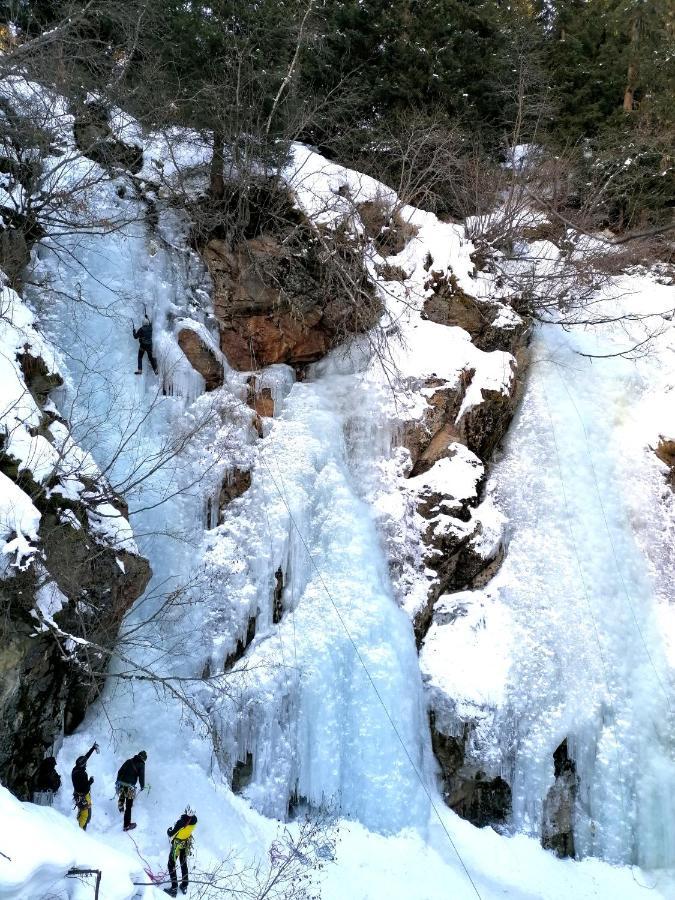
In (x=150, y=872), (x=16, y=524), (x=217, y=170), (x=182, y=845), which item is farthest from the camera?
(x=217, y=170)

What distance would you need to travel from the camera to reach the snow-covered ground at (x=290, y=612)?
25.9 feet

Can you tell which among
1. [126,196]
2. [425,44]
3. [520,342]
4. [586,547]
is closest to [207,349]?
[126,196]

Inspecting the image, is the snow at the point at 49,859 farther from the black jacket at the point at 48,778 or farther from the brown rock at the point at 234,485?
the brown rock at the point at 234,485

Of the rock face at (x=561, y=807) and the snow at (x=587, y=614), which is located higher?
the snow at (x=587, y=614)

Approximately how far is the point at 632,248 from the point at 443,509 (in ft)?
25.8

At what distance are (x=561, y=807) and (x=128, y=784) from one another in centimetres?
526

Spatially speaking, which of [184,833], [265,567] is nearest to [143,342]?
[265,567]

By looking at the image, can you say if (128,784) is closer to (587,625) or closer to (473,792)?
(473,792)

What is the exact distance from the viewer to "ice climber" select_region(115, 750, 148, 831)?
23.7 feet

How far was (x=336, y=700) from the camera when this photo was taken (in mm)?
8555

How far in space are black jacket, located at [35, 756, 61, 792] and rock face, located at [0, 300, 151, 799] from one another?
0.13 m

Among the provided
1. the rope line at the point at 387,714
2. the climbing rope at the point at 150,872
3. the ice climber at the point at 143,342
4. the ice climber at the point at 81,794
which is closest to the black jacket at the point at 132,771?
the ice climber at the point at 81,794

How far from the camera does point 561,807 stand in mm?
8508

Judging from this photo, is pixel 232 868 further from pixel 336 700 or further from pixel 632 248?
pixel 632 248
